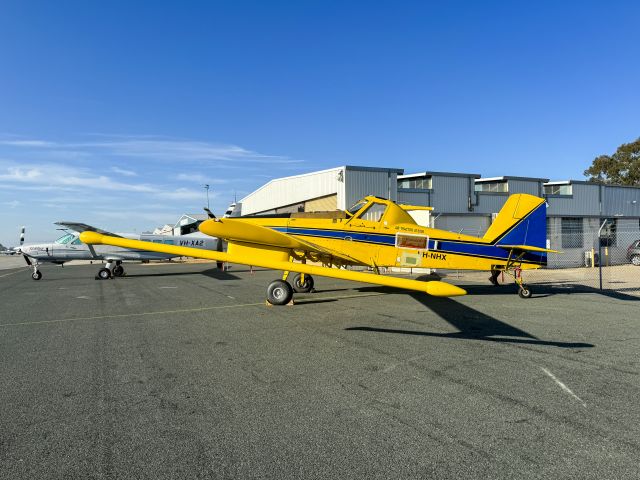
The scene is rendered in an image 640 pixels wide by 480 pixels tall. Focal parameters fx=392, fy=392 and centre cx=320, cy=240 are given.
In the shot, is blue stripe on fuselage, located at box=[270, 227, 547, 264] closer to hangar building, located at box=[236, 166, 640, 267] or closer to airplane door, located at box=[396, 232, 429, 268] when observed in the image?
airplane door, located at box=[396, 232, 429, 268]

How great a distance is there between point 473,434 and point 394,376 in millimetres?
1495

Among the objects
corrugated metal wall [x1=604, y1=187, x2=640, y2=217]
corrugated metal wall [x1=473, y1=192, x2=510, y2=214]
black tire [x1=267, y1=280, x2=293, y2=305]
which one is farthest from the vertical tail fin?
corrugated metal wall [x1=604, y1=187, x2=640, y2=217]

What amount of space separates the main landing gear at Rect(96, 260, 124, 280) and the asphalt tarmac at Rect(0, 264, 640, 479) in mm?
12645

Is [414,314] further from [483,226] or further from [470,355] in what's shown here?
[483,226]

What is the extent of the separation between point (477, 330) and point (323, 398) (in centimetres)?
429

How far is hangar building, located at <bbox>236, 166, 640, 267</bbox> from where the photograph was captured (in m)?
23.9

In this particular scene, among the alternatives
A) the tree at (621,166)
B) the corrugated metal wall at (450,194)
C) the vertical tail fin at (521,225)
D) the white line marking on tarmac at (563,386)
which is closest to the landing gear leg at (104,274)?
the vertical tail fin at (521,225)

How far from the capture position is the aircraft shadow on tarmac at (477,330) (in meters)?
6.43

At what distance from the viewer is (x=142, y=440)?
324 cm

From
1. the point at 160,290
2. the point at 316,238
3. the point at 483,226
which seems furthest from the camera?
the point at 483,226

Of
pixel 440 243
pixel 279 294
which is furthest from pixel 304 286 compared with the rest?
pixel 440 243

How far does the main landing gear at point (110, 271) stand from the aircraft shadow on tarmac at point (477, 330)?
17.4 meters

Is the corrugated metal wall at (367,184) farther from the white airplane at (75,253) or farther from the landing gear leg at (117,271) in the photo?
the landing gear leg at (117,271)

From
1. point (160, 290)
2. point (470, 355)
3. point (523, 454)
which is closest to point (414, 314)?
point (470, 355)
